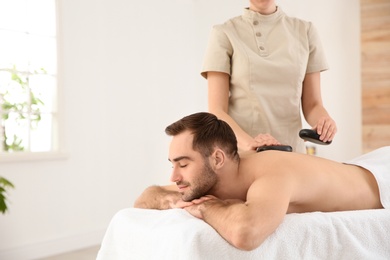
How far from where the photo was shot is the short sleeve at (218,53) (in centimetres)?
238

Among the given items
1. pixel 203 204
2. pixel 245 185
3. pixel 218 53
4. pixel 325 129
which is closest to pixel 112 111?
pixel 218 53

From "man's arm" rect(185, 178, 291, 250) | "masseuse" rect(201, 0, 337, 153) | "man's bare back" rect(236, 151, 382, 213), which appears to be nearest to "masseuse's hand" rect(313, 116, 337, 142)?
"man's bare back" rect(236, 151, 382, 213)

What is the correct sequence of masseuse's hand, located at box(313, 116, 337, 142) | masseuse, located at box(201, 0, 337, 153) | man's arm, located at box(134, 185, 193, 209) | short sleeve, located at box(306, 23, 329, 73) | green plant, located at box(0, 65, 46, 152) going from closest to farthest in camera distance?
man's arm, located at box(134, 185, 193, 209) < masseuse's hand, located at box(313, 116, 337, 142) < masseuse, located at box(201, 0, 337, 153) < short sleeve, located at box(306, 23, 329, 73) < green plant, located at box(0, 65, 46, 152)

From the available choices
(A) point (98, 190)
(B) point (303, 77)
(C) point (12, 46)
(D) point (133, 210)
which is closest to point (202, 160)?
(D) point (133, 210)

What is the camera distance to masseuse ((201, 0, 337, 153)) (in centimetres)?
238

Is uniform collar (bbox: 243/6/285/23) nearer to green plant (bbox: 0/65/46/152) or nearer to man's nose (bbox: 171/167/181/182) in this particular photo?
man's nose (bbox: 171/167/181/182)

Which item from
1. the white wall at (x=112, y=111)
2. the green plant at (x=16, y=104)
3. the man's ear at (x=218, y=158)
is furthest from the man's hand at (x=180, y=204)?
the green plant at (x=16, y=104)

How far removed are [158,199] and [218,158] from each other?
0.27 meters

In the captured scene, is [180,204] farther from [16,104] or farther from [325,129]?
[16,104]

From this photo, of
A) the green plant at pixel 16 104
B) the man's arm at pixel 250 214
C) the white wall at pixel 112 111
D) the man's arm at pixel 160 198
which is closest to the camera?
the man's arm at pixel 250 214

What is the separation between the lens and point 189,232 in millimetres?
1471

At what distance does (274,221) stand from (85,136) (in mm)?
4041

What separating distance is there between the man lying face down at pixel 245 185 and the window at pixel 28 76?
10.4 ft

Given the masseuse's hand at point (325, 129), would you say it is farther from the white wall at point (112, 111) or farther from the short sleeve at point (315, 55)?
the white wall at point (112, 111)
